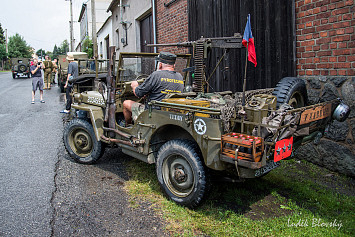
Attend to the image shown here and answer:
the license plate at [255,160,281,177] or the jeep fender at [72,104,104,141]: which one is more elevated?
the jeep fender at [72,104,104,141]

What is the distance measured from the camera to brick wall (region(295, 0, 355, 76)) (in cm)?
426

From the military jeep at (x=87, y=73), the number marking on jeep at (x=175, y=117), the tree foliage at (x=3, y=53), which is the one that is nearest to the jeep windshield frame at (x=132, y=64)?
the number marking on jeep at (x=175, y=117)

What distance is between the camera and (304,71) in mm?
4984

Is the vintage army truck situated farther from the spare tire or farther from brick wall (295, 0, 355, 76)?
the spare tire

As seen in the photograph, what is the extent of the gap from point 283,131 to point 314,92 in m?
2.22

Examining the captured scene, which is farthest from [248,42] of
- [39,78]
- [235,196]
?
[39,78]

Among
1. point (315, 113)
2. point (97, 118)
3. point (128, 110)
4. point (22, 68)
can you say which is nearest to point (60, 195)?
point (97, 118)

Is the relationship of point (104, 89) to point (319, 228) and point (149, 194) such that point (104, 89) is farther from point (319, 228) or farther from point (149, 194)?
point (319, 228)

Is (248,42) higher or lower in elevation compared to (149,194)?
higher

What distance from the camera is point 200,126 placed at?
314 cm

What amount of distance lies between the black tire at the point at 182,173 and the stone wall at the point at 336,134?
212cm

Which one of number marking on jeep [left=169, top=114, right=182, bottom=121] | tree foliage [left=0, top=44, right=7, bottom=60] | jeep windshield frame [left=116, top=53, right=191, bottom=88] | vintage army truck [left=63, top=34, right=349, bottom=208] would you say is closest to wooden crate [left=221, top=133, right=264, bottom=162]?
vintage army truck [left=63, top=34, right=349, bottom=208]

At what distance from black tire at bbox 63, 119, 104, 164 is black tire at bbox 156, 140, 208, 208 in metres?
1.71

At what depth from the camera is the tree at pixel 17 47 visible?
60.7 meters
